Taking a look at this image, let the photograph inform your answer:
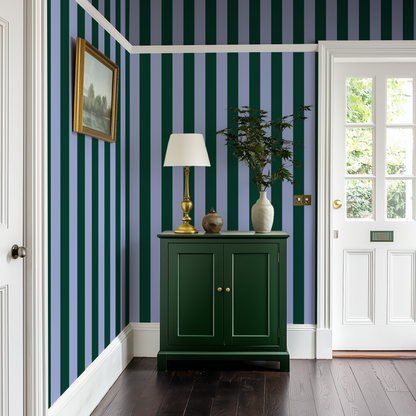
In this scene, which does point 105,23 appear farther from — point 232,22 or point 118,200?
point 118,200

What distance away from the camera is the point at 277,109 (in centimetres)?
350

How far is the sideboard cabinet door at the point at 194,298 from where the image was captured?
3.21 meters

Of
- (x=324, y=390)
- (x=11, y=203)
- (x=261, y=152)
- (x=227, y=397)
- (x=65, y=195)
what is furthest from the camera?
(x=261, y=152)

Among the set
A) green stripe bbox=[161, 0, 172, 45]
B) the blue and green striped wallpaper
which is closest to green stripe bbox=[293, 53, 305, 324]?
the blue and green striped wallpaper

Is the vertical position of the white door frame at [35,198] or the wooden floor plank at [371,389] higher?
the white door frame at [35,198]

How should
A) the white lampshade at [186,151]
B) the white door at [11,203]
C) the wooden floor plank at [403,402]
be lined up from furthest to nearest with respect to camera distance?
the white lampshade at [186,151]
the wooden floor plank at [403,402]
the white door at [11,203]

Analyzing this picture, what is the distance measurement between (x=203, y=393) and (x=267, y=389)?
0.40 m

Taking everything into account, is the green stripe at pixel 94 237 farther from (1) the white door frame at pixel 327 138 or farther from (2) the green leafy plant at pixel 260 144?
(1) the white door frame at pixel 327 138

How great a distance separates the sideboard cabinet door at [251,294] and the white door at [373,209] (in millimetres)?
669

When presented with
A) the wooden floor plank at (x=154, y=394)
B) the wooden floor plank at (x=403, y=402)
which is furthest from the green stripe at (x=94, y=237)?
the wooden floor plank at (x=403, y=402)

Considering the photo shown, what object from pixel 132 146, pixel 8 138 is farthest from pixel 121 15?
pixel 8 138

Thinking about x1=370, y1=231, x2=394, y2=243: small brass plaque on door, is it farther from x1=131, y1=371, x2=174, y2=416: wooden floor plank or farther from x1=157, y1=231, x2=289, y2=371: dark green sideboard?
x1=131, y1=371, x2=174, y2=416: wooden floor plank

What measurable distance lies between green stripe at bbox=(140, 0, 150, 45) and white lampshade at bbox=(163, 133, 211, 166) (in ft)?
2.85

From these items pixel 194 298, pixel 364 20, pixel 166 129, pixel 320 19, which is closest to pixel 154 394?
pixel 194 298
